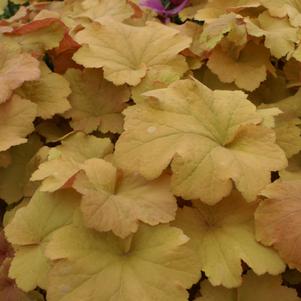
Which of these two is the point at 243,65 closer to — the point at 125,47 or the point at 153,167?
the point at 125,47

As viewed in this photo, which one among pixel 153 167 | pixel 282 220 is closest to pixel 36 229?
pixel 153 167

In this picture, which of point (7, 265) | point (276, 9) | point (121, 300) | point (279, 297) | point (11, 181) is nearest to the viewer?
point (121, 300)

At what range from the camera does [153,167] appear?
1.25m

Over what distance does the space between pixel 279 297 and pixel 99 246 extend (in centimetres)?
45

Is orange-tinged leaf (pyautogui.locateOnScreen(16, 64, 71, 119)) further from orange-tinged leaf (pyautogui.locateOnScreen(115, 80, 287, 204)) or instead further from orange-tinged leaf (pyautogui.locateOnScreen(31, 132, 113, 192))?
orange-tinged leaf (pyautogui.locateOnScreen(115, 80, 287, 204))

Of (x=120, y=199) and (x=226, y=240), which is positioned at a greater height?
(x=120, y=199)

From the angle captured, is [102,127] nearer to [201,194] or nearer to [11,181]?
[11,181]

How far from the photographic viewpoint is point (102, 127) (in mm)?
1637

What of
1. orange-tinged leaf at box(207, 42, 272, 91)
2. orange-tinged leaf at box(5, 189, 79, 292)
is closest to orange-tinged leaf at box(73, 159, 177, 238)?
orange-tinged leaf at box(5, 189, 79, 292)

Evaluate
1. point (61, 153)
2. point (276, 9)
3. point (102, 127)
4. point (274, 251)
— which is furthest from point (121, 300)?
point (276, 9)

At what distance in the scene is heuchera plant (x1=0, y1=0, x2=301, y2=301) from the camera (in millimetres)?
1178

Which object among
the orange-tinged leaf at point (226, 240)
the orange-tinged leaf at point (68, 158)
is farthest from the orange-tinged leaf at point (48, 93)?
the orange-tinged leaf at point (226, 240)

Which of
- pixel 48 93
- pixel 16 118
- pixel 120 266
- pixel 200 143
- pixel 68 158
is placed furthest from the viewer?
pixel 48 93

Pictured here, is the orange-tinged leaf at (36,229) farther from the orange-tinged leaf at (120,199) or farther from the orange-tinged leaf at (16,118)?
the orange-tinged leaf at (16,118)
